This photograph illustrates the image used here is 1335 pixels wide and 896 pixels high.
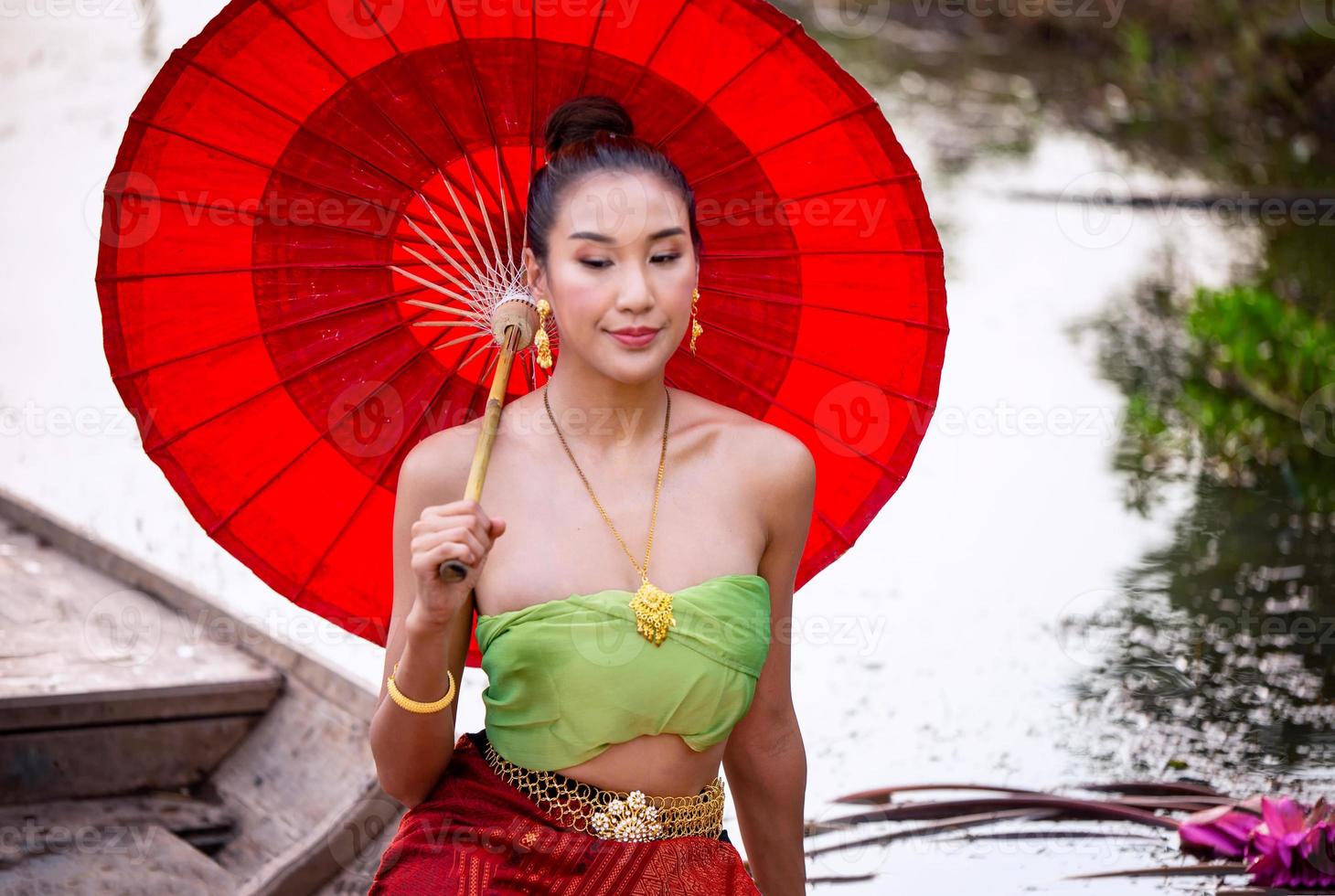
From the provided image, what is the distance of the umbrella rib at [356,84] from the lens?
2.04m

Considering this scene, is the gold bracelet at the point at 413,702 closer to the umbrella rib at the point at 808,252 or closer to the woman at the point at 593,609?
the woman at the point at 593,609

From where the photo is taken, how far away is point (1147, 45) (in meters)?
12.6

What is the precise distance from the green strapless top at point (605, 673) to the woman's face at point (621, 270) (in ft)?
1.07

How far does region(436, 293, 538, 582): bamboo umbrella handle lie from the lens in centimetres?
200

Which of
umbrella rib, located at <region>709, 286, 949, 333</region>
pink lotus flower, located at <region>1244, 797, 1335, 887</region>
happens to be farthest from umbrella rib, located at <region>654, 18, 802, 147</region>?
pink lotus flower, located at <region>1244, 797, 1335, 887</region>

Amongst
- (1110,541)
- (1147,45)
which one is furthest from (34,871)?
(1147,45)

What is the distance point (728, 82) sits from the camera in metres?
2.14

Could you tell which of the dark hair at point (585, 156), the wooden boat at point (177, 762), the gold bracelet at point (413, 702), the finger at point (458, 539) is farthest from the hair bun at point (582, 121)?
the wooden boat at point (177, 762)

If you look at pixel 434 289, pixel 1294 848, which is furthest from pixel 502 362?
pixel 1294 848

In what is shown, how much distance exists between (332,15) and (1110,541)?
3764 mm

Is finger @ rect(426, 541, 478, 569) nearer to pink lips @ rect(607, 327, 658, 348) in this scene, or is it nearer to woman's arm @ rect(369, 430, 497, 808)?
woman's arm @ rect(369, 430, 497, 808)

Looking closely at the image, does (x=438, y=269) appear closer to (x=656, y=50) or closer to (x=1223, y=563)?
(x=656, y=50)

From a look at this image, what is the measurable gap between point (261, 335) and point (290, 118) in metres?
0.31

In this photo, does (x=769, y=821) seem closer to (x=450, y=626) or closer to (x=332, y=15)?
(x=450, y=626)
